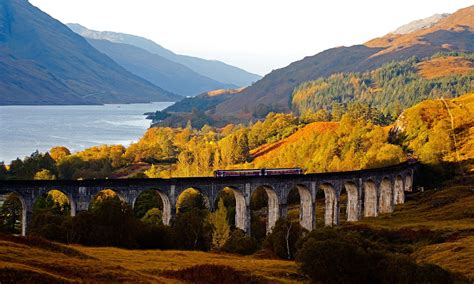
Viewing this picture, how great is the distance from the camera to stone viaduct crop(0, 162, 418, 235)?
235 ft

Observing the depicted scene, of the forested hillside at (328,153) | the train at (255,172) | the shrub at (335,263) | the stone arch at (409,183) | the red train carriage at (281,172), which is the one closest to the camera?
the shrub at (335,263)

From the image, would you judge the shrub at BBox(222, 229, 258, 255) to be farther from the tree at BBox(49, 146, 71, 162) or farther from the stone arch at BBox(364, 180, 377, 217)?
Answer: the tree at BBox(49, 146, 71, 162)

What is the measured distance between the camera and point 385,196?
111 meters

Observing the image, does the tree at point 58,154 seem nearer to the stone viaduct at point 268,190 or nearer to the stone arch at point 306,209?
the stone viaduct at point 268,190

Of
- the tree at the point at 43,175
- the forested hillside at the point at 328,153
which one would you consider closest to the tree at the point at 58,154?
the forested hillside at the point at 328,153

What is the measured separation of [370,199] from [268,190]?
2551 cm

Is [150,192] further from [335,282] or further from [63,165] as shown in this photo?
[335,282]

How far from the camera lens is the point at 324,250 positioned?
4997cm

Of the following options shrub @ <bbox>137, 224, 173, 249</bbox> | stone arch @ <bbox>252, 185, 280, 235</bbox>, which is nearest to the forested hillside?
stone arch @ <bbox>252, 185, 280, 235</bbox>

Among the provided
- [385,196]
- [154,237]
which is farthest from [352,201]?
[154,237]

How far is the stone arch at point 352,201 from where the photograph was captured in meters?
99.4

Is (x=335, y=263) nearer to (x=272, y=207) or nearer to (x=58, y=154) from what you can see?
(x=272, y=207)

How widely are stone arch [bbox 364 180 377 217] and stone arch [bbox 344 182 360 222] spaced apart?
17.2 ft

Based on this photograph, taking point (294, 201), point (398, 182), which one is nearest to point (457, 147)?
point (398, 182)
